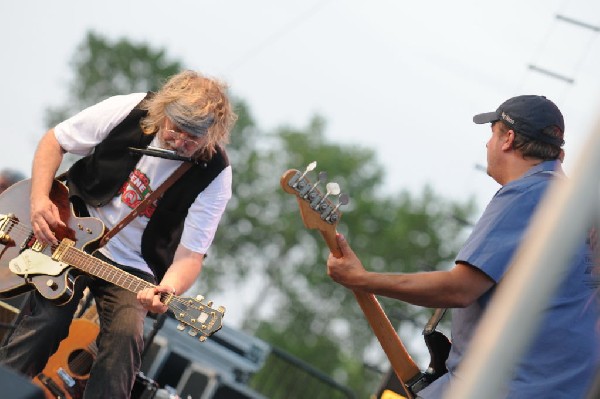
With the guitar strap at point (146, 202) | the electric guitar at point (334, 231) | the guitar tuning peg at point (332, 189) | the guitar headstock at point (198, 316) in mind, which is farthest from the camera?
the guitar strap at point (146, 202)

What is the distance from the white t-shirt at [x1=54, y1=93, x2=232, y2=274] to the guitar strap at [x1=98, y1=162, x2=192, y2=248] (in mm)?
52

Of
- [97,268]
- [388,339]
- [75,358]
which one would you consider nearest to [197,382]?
[75,358]

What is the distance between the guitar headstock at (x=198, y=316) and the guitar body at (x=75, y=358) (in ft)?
3.41

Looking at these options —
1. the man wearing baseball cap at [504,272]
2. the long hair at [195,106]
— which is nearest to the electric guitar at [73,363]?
the long hair at [195,106]

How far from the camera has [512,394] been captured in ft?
11.5

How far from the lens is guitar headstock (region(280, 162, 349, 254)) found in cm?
410

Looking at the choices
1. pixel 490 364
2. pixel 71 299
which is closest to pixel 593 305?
pixel 490 364

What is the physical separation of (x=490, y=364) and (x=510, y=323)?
8 centimetres

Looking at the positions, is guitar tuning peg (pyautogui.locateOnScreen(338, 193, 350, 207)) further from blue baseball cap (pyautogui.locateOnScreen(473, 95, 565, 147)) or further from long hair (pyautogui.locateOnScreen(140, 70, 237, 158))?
long hair (pyautogui.locateOnScreen(140, 70, 237, 158))

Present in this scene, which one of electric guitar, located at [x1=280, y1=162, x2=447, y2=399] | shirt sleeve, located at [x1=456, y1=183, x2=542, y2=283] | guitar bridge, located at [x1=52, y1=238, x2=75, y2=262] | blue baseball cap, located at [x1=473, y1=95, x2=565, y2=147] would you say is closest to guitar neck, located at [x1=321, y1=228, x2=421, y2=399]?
electric guitar, located at [x1=280, y1=162, x2=447, y2=399]

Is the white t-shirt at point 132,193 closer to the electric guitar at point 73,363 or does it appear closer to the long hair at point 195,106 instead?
the long hair at point 195,106

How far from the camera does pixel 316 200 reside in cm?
420

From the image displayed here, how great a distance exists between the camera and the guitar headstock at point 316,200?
13.5ft

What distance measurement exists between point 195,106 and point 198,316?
111 centimetres
